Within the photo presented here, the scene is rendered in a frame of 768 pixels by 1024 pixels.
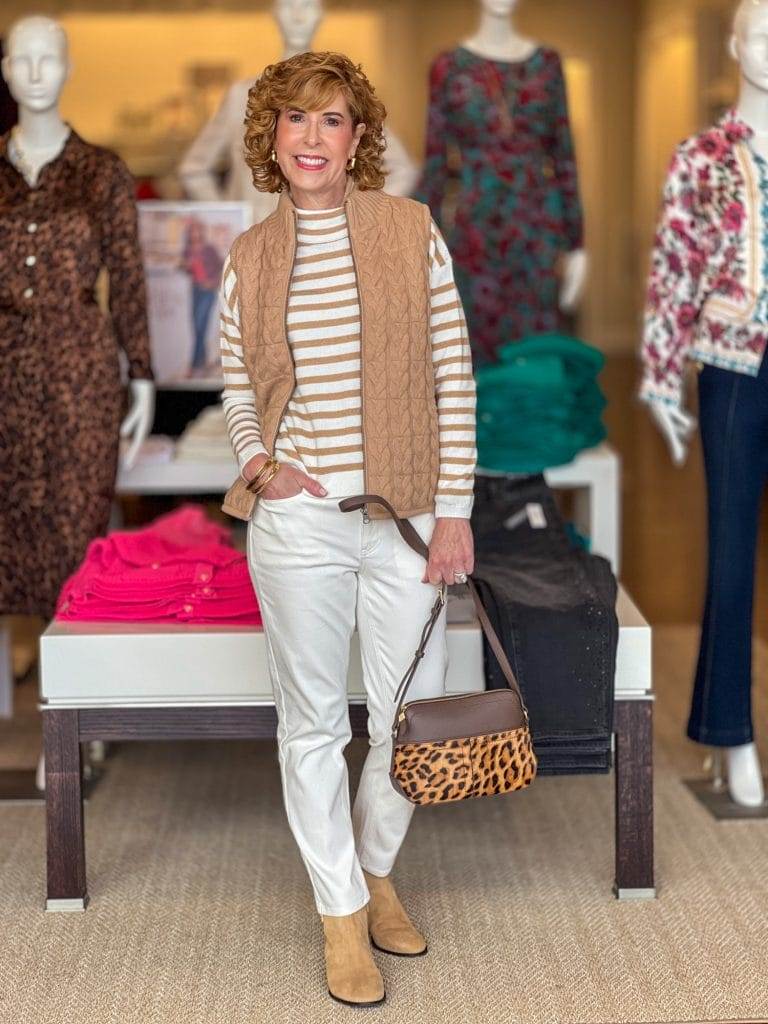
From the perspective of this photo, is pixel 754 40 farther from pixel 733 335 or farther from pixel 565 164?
pixel 565 164

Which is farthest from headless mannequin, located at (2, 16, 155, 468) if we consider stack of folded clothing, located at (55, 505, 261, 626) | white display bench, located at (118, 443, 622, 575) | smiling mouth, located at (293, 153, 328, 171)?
smiling mouth, located at (293, 153, 328, 171)

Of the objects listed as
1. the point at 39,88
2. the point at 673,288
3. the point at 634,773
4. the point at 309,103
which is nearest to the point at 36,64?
the point at 39,88

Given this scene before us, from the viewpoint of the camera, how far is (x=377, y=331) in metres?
2.54

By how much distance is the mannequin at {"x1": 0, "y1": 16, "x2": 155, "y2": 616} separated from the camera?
371 cm

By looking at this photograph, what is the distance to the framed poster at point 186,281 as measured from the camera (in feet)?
15.1

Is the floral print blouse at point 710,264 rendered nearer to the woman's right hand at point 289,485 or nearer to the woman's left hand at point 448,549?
the woman's left hand at point 448,549

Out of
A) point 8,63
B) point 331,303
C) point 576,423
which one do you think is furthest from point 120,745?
point 331,303

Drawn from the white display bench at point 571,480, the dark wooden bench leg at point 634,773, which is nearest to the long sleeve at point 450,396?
the dark wooden bench leg at point 634,773

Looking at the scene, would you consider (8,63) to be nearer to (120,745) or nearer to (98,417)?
(98,417)

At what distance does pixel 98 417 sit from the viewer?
149 inches

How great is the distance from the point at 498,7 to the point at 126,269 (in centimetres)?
162

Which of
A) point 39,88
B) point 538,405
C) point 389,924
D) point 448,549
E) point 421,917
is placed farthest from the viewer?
point 538,405

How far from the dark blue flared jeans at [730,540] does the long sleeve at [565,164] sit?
145cm

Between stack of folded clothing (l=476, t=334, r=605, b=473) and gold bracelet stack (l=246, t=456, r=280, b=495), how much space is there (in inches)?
62.2
